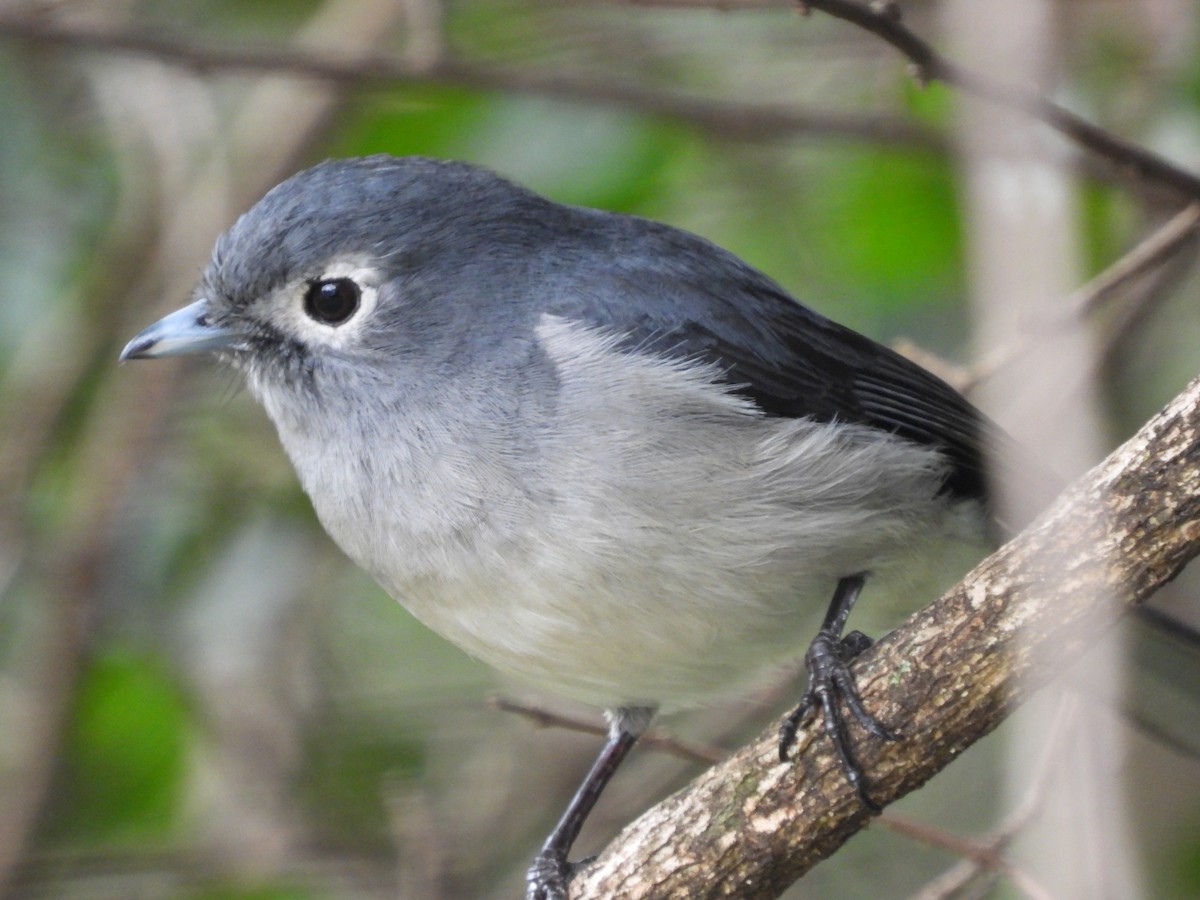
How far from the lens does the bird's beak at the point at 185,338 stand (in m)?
3.49

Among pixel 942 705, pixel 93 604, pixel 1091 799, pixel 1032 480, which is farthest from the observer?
pixel 93 604

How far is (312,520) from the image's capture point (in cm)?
523

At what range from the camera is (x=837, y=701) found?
9.23 ft

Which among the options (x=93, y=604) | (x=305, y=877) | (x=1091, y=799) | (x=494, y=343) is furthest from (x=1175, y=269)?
(x=93, y=604)

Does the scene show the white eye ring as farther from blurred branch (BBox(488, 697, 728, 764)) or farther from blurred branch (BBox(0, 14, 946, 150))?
blurred branch (BBox(0, 14, 946, 150))

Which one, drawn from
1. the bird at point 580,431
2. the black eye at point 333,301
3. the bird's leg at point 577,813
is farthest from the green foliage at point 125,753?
the black eye at point 333,301

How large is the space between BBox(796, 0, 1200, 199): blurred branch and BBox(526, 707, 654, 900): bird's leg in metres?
1.76

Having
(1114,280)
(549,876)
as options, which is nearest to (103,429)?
(549,876)

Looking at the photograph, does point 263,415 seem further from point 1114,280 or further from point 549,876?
point 1114,280

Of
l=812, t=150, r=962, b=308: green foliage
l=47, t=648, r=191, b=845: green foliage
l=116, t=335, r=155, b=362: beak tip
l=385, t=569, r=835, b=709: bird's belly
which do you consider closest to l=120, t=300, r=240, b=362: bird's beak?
l=116, t=335, r=155, b=362: beak tip

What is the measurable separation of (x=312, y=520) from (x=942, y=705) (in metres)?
3.06

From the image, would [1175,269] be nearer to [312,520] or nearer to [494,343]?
[494,343]

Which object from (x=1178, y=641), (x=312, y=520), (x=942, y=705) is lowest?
(x=942, y=705)

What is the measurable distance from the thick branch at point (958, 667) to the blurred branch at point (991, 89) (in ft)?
3.21
